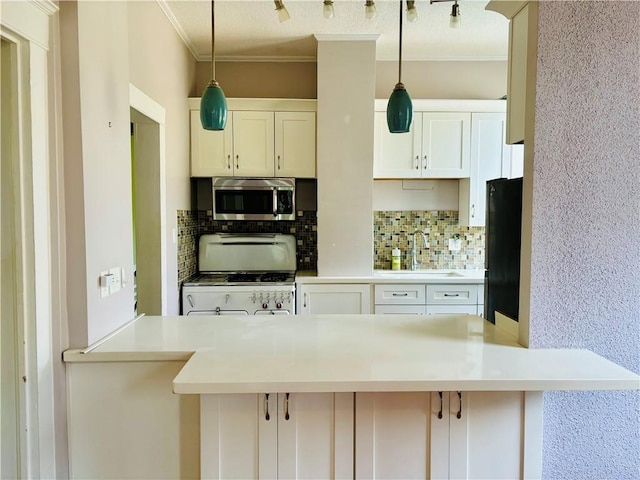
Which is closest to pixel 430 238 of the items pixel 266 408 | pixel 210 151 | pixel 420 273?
pixel 420 273

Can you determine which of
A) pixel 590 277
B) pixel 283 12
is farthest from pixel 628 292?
pixel 283 12

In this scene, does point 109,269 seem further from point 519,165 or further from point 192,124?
point 519,165

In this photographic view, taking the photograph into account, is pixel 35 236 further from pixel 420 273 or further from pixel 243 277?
pixel 420 273

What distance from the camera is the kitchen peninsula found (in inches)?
43.3

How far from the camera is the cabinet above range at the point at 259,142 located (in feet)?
10.7

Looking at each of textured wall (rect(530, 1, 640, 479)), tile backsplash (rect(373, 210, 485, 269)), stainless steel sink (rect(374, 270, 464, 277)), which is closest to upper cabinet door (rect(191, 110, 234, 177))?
tile backsplash (rect(373, 210, 485, 269))

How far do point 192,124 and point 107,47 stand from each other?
71.8 inches

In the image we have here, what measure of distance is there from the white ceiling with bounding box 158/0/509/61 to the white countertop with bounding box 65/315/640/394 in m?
2.13

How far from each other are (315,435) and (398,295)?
6.41 feet

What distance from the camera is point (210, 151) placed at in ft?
10.8

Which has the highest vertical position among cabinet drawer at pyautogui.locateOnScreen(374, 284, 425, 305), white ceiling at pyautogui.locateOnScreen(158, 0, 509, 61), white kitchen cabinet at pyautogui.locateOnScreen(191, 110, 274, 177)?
white ceiling at pyautogui.locateOnScreen(158, 0, 509, 61)

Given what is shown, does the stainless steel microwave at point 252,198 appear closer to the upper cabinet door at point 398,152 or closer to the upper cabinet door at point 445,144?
the upper cabinet door at point 398,152

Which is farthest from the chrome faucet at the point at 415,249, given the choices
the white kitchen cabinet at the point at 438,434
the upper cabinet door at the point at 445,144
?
the white kitchen cabinet at the point at 438,434

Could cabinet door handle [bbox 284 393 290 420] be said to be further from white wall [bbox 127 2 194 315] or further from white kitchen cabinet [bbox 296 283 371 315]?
white kitchen cabinet [bbox 296 283 371 315]
